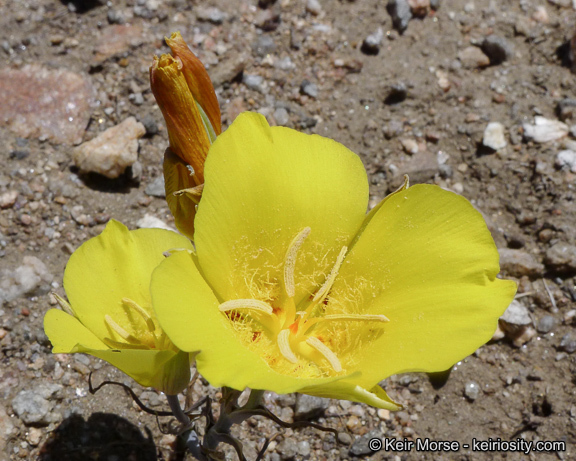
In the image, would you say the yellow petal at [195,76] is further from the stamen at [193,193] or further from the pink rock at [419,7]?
the pink rock at [419,7]

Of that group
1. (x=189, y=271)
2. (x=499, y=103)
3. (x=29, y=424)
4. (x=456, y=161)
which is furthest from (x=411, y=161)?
(x=29, y=424)

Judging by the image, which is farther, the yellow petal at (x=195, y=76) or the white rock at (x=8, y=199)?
the white rock at (x=8, y=199)

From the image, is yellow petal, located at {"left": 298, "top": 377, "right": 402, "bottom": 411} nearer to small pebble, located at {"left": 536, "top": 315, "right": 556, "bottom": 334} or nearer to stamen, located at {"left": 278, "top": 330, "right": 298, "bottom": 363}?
stamen, located at {"left": 278, "top": 330, "right": 298, "bottom": 363}

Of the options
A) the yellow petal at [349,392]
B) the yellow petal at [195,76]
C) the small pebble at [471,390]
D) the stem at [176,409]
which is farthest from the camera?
the small pebble at [471,390]

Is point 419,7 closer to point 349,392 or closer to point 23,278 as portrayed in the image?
point 23,278

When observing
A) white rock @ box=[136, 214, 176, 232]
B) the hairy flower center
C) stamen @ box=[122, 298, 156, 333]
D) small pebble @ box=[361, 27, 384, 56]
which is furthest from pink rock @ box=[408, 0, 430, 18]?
stamen @ box=[122, 298, 156, 333]

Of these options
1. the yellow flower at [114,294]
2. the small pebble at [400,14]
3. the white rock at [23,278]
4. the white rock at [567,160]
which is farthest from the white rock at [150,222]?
the white rock at [567,160]
